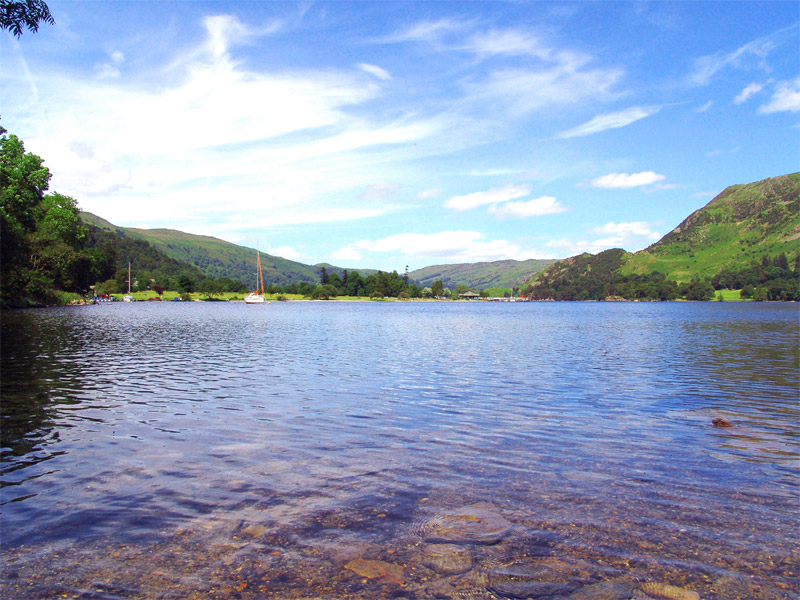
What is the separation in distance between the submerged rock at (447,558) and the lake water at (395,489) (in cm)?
4

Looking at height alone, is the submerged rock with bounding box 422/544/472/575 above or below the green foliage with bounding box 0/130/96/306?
below

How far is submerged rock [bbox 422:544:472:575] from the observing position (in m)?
7.93

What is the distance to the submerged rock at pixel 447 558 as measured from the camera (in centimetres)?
793

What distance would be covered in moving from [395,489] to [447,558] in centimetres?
317

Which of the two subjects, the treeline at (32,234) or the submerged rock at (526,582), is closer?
the submerged rock at (526,582)

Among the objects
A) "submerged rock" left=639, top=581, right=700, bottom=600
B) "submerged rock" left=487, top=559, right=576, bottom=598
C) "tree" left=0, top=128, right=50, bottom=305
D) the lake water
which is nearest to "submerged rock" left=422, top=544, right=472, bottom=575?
the lake water

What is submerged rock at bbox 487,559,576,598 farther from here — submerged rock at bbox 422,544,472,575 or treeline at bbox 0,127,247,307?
treeline at bbox 0,127,247,307

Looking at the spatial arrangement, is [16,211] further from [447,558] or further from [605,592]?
[605,592]

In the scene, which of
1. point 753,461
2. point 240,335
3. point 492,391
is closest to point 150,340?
point 240,335

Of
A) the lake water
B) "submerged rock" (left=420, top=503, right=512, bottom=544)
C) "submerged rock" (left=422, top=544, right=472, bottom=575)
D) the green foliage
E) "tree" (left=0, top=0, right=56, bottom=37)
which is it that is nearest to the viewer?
the lake water

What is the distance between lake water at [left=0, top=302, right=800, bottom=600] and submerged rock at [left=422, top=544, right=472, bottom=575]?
4 cm

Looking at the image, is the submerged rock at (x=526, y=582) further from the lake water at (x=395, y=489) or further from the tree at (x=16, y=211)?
the tree at (x=16, y=211)

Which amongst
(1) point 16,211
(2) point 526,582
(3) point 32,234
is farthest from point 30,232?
(2) point 526,582

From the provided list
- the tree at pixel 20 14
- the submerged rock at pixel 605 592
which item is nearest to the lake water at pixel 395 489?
the submerged rock at pixel 605 592
